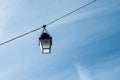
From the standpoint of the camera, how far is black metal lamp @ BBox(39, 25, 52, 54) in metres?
11.6

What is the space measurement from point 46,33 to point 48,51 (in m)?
0.92

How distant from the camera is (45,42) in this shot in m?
12.0

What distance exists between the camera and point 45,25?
1241 cm

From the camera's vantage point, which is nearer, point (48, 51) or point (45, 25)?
point (48, 51)

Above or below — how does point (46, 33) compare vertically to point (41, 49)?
above

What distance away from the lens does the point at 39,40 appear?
475 inches

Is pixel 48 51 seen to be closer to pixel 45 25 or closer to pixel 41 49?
pixel 41 49

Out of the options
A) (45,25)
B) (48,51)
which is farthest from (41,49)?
(45,25)

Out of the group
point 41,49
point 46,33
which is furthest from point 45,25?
point 41,49

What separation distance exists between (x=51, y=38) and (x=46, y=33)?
33cm

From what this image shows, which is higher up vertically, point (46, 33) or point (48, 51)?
point (46, 33)

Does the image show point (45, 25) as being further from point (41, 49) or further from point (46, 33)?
point (41, 49)

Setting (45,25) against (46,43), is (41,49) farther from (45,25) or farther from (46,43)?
(45,25)

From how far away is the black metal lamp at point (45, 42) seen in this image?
11.6 m
